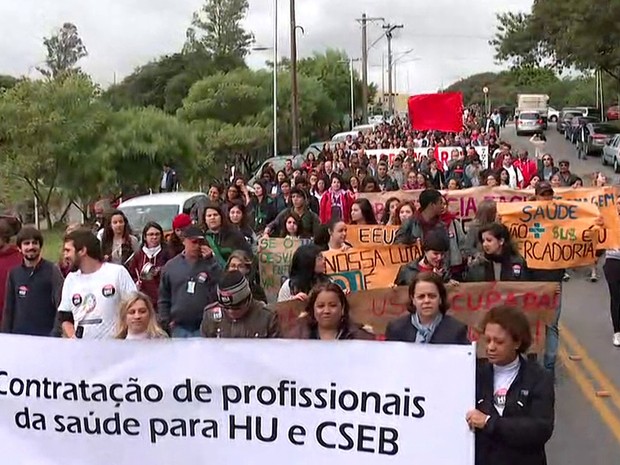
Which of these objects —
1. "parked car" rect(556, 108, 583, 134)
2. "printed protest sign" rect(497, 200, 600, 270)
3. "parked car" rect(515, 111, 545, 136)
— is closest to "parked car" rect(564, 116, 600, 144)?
"parked car" rect(556, 108, 583, 134)

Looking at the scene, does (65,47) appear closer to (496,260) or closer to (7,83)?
(7,83)

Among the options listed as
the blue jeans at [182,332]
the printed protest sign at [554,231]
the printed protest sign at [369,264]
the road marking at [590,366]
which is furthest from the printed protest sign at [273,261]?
the blue jeans at [182,332]

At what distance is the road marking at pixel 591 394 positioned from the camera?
737 cm

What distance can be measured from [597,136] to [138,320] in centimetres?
4020

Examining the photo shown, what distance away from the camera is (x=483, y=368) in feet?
14.3

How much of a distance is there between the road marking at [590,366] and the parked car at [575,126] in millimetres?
40938

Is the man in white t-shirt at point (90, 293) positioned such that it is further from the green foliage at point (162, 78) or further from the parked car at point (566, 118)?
the green foliage at point (162, 78)

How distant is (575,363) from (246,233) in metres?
3.56

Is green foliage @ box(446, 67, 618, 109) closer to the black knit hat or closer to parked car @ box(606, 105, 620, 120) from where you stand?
parked car @ box(606, 105, 620, 120)

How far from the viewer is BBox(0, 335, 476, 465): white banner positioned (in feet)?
14.8

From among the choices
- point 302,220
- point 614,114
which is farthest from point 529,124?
point 302,220

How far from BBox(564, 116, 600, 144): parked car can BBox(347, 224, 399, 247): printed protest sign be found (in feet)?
135

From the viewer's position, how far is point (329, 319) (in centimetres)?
523

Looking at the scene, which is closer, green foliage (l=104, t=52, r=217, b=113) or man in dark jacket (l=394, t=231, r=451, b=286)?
man in dark jacket (l=394, t=231, r=451, b=286)
